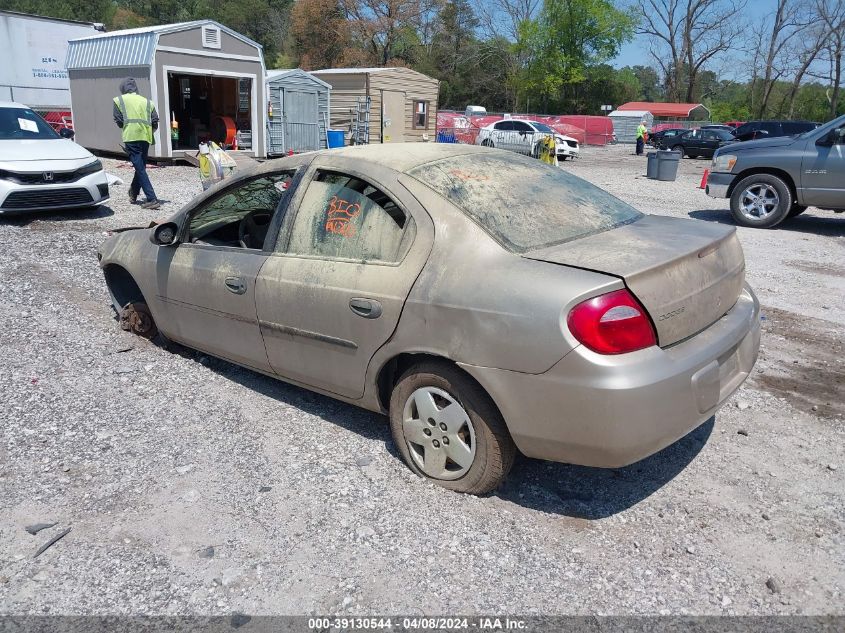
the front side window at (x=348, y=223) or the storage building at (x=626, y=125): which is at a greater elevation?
the storage building at (x=626, y=125)

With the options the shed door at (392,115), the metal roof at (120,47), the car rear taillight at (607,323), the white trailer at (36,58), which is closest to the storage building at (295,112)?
the metal roof at (120,47)

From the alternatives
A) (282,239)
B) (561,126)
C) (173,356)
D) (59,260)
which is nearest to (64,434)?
(173,356)

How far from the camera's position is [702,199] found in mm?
15273

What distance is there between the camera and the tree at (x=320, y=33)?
170 feet

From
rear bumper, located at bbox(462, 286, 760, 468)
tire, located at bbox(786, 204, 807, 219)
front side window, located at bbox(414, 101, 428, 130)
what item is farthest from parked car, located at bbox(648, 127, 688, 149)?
rear bumper, located at bbox(462, 286, 760, 468)

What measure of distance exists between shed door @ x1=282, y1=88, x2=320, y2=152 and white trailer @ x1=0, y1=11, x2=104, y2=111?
18.8 ft

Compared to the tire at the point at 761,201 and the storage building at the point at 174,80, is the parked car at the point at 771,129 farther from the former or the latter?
the storage building at the point at 174,80

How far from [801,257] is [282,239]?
25.8ft

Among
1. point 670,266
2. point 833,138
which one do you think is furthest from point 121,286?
point 833,138

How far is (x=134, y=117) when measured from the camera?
10.2m

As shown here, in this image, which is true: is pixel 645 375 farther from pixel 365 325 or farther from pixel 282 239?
pixel 282 239

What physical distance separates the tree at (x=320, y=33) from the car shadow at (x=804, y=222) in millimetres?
45304

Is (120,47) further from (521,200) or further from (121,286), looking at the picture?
(521,200)

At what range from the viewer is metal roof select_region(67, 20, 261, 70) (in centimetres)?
1653
